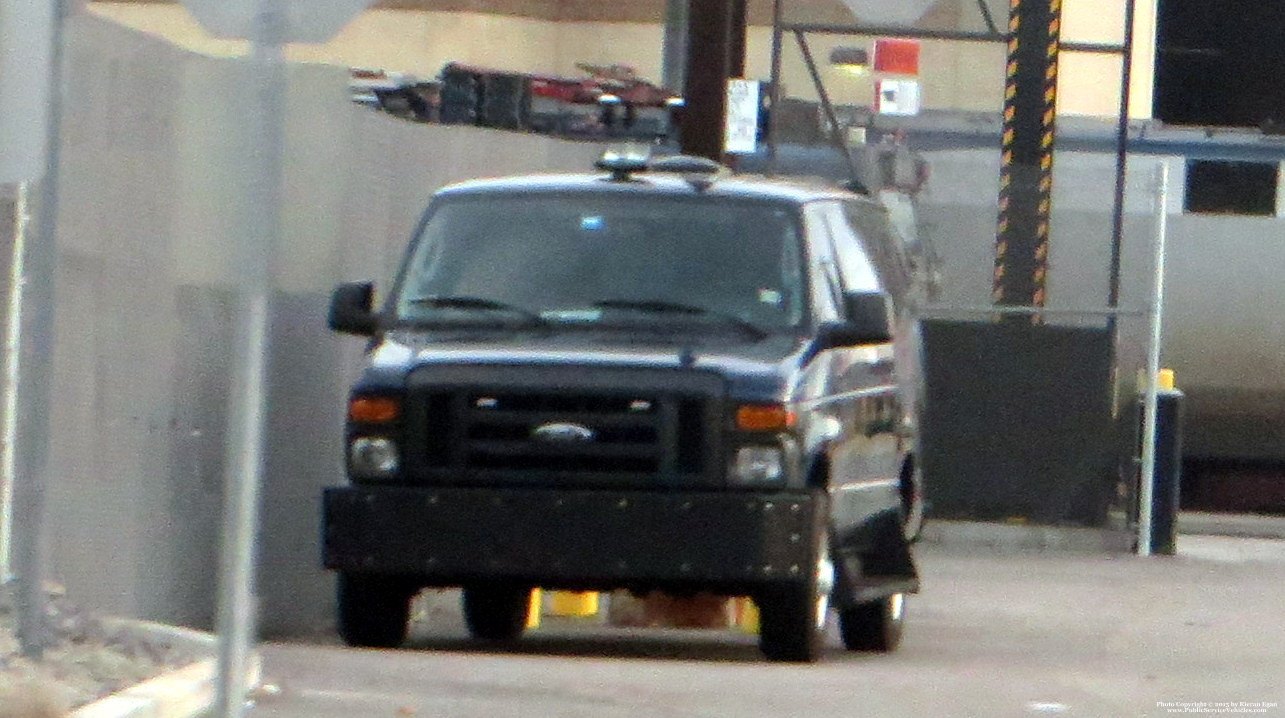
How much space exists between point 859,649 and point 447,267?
257 cm

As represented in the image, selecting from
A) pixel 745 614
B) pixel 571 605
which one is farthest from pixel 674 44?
pixel 745 614

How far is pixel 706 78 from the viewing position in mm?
18438

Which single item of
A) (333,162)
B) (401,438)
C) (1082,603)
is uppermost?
(333,162)

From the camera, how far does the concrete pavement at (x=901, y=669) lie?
964 centimetres

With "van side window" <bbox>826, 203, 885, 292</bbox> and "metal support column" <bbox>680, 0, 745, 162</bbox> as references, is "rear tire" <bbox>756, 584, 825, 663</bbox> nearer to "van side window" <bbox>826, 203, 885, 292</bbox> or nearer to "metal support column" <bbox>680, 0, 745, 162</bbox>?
"van side window" <bbox>826, 203, 885, 292</bbox>

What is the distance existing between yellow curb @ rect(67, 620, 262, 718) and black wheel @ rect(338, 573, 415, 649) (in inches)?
58.1

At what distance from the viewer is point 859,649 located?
12.7m

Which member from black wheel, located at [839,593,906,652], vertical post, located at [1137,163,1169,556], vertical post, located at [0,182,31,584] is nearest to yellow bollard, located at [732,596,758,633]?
black wheel, located at [839,593,906,652]

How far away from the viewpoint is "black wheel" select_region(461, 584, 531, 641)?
1279 cm

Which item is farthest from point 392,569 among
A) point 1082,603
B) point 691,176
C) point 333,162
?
point 1082,603

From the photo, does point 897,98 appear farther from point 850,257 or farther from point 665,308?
point 665,308

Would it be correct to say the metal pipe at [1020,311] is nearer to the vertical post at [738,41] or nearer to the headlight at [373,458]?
the vertical post at [738,41]

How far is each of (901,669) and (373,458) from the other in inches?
90.8

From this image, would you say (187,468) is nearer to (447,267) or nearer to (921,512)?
(447,267)
